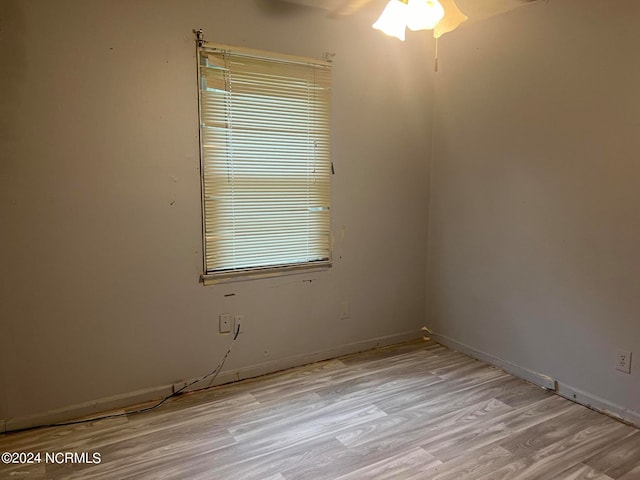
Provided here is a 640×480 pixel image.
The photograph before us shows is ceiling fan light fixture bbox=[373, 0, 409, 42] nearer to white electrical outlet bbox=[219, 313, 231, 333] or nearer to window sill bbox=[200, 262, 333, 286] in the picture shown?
window sill bbox=[200, 262, 333, 286]

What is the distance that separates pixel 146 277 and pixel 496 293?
2282mm

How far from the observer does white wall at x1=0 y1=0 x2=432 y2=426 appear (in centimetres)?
225

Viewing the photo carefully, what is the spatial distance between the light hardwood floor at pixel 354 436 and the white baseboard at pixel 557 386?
0.06 meters

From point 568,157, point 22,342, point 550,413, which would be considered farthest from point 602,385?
point 22,342

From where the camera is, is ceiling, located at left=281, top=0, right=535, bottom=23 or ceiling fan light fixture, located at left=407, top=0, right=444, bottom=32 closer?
ceiling fan light fixture, located at left=407, top=0, right=444, bottom=32

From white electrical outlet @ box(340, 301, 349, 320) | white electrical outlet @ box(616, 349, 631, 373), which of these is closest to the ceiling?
white electrical outlet @ box(340, 301, 349, 320)

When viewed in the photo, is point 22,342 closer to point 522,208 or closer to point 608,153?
point 522,208

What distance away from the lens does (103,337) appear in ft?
8.22

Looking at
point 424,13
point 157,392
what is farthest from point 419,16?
point 157,392

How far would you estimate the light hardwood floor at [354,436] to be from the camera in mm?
2029

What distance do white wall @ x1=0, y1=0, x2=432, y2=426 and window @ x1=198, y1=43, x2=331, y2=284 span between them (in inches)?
3.4

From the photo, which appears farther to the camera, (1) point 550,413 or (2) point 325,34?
(2) point 325,34

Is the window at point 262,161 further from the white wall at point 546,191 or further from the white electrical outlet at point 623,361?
the white electrical outlet at point 623,361

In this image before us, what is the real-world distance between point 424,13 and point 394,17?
145 mm
